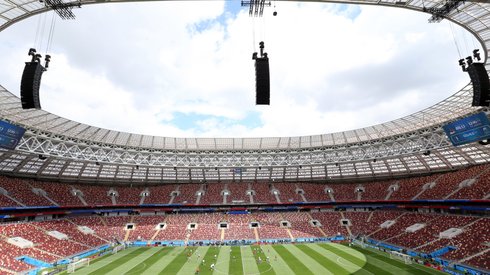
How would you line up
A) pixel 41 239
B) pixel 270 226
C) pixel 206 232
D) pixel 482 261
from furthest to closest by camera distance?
pixel 270 226 → pixel 206 232 → pixel 41 239 → pixel 482 261

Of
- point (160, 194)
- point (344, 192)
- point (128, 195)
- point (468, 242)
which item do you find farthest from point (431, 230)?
point (128, 195)

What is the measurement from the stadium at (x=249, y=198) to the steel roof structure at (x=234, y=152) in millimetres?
229

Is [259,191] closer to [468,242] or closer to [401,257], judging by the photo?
[401,257]

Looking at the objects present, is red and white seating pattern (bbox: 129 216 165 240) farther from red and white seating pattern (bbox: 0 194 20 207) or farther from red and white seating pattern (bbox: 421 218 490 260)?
red and white seating pattern (bbox: 421 218 490 260)

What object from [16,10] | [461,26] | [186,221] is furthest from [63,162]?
[461,26]

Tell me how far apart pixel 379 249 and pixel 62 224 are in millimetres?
50205

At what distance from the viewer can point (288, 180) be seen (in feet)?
212

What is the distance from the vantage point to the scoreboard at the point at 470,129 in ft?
77.8

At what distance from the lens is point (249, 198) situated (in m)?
60.5

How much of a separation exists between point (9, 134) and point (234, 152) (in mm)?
34139

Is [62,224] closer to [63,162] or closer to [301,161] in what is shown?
[63,162]

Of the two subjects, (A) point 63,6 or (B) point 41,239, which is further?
(B) point 41,239

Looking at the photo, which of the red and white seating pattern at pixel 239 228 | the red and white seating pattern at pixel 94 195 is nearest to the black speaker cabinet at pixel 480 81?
the red and white seating pattern at pixel 239 228

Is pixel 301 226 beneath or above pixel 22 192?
beneath
